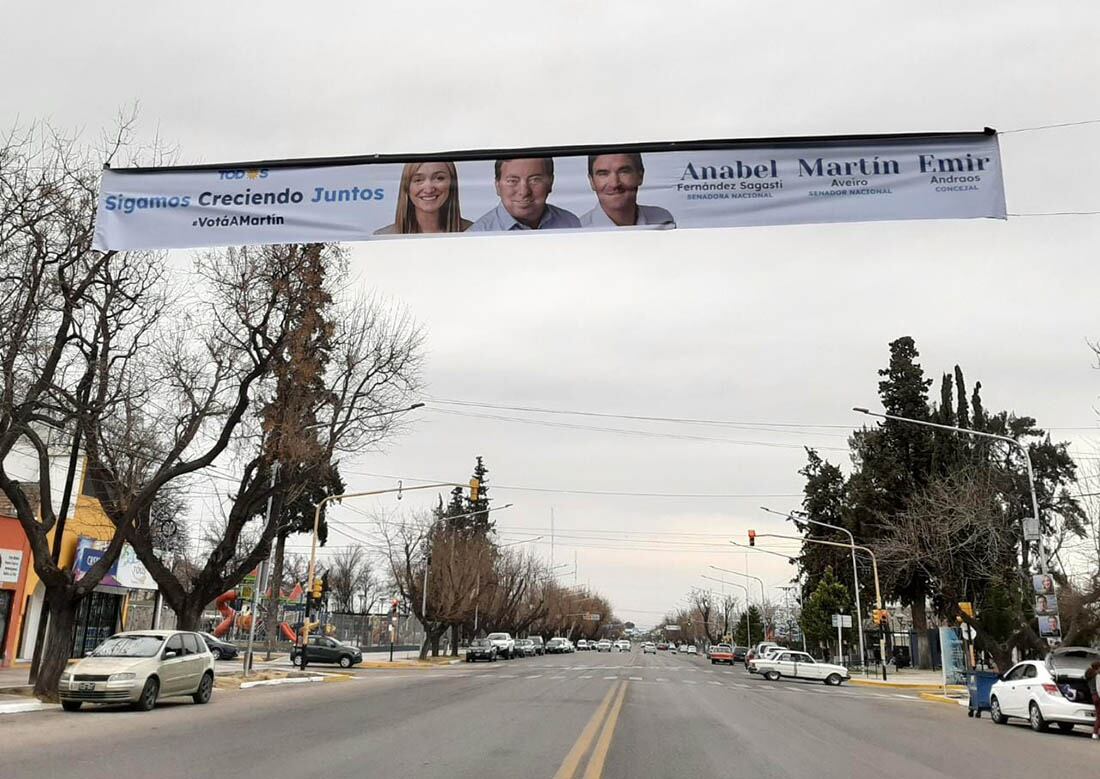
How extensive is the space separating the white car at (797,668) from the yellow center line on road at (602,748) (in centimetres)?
2660

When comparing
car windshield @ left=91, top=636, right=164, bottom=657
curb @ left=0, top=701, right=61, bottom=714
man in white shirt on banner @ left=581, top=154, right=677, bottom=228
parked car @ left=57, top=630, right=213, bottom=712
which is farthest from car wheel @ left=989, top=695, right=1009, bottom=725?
curb @ left=0, top=701, right=61, bottom=714

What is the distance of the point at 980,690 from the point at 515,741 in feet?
54.0

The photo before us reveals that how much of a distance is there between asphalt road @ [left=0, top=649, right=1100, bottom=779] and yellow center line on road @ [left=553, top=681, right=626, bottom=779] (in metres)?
0.03

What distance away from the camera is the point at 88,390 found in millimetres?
20500

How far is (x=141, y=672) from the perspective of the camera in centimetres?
1830

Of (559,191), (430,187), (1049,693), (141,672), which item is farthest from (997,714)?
(430,187)

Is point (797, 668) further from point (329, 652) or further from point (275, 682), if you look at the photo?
point (275, 682)

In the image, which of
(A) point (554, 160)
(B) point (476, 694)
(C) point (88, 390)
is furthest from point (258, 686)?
(A) point (554, 160)

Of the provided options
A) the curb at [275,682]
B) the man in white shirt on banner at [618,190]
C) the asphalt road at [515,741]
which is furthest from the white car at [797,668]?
the man in white shirt on banner at [618,190]

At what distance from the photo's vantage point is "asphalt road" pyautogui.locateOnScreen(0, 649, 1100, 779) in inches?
433

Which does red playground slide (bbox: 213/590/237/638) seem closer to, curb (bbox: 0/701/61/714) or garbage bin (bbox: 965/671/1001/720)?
curb (bbox: 0/701/61/714)

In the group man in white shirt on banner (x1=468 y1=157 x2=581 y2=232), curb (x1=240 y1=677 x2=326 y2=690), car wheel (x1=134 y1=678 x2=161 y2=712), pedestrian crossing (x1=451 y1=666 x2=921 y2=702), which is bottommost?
→ pedestrian crossing (x1=451 y1=666 x2=921 y2=702)

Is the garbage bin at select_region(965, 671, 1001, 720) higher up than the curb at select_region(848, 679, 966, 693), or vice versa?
the garbage bin at select_region(965, 671, 1001, 720)

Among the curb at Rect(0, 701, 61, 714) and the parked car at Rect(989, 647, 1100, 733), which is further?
the parked car at Rect(989, 647, 1100, 733)
